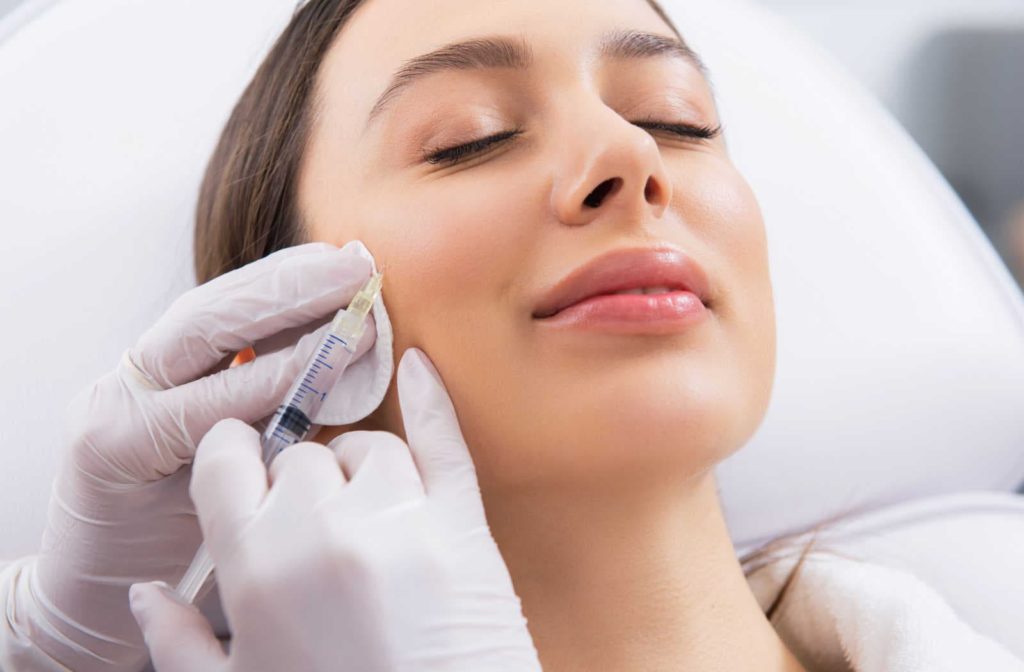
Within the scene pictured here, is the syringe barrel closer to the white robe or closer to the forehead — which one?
the forehead

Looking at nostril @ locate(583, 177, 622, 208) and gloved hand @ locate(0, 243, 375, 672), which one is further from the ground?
nostril @ locate(583, 177, 622, 208)

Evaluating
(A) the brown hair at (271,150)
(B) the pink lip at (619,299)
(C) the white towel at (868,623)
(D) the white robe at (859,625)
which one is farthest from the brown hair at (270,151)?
(C) the white towel at (868,623)

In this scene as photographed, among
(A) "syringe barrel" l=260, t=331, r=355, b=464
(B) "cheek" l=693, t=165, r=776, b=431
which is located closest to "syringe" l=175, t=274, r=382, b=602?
(A) "syringe barrel" l=260, t=331, r=355, b=464

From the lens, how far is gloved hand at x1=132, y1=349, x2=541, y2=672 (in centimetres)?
75

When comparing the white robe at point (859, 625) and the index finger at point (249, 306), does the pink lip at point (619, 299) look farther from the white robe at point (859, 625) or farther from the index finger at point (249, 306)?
the white robe at point (859, 625)

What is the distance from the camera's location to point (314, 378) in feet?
2.93

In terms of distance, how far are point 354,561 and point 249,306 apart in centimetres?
32

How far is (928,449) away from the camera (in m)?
1.46

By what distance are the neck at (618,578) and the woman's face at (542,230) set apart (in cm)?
5

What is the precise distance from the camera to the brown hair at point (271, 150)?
1.05 meters

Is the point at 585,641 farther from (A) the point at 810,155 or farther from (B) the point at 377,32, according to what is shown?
(A) the point at 810,155

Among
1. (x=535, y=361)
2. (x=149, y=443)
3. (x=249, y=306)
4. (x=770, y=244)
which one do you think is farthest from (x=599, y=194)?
(x=770, y=244)

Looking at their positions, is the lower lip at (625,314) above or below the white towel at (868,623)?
above

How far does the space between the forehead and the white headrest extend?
0.44 metres
